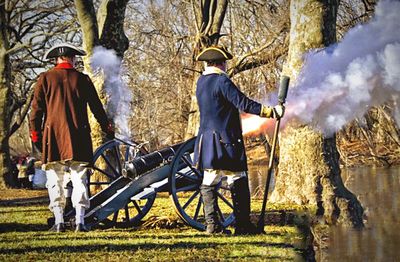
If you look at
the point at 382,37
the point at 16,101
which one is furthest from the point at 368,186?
the point at 16,101

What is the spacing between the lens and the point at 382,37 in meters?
8.16

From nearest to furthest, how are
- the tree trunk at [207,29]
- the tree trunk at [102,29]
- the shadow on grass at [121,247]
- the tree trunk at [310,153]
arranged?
the shadow on grass at [121,247] < the tree trunk at [310,153] < the tree trunk at [102,29] < the tree trunk at [207,29]

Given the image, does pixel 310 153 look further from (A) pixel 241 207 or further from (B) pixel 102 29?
(B) pixel 102 29

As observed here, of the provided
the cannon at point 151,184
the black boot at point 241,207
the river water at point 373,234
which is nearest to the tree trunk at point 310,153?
the river water at point 373,234

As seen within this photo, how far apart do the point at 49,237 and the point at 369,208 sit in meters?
5.98

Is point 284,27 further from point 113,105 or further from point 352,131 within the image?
point 113,105

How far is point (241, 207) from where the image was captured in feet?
21.0

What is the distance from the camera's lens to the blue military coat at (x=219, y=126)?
6320mm

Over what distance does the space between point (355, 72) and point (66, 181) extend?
12.6ft

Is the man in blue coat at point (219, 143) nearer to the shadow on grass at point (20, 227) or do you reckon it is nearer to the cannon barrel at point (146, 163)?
the cannon barrel at point (146, 163)

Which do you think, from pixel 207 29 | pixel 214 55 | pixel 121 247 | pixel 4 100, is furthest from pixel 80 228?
pixel 4 100

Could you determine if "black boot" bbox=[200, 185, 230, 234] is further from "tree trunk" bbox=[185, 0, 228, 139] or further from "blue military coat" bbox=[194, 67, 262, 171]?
"tree trunk" bbox=[185, 0, 228, 139]

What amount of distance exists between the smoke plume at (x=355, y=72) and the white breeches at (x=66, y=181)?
3129 mm

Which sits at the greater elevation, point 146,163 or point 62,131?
point 62,131
